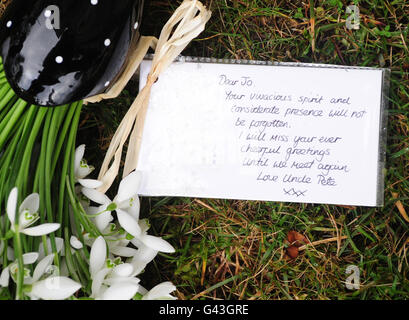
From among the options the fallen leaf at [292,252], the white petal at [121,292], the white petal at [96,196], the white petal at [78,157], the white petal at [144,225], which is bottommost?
the white petal at [121,292]

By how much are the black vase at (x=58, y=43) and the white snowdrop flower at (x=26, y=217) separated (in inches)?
4.6

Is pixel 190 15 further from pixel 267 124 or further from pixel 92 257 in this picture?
pixel 92 257

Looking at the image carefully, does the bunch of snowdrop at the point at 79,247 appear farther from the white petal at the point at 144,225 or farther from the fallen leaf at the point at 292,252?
the fallen leaf at the point at 292,252

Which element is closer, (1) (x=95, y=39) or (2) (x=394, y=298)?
(1) (x=95, y=39)

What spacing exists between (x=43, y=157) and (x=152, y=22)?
245mm

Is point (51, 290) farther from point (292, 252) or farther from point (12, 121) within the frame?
point (292, 252)

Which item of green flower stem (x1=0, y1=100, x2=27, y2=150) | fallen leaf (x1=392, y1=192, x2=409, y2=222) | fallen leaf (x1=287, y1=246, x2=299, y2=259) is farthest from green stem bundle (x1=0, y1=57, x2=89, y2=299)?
fallen leaf (x1=392, y1=192, x2=409, y2=222)

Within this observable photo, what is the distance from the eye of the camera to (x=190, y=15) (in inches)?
23.0

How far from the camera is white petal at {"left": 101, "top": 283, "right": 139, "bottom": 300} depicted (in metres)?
0.50

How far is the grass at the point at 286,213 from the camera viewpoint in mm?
628

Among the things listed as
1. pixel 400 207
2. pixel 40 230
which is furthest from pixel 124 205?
pixel 400 207

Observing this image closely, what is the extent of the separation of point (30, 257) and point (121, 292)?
11 cm

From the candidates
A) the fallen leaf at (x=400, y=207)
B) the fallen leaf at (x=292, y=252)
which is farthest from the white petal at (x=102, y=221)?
the fallen leaf at (x=400, y=207)

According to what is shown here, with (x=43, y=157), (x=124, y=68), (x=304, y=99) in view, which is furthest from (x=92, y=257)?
(x=304, y=99)
